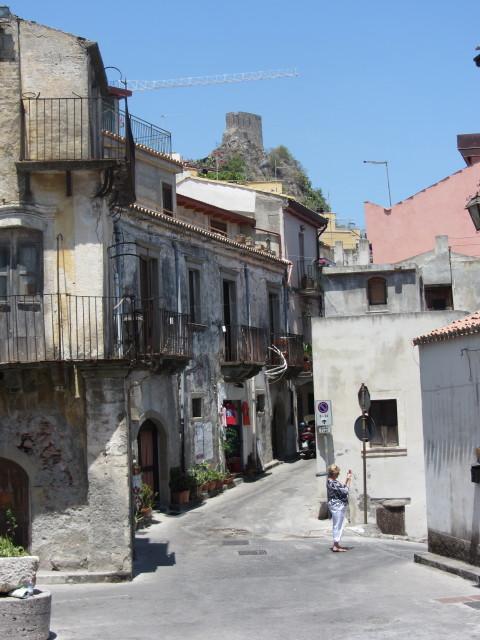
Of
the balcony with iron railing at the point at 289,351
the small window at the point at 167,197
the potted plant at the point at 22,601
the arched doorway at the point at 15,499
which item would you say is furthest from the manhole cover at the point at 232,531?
the balcony with iron railing at the point at 289,351

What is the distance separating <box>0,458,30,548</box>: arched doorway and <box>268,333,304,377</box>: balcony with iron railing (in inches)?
801

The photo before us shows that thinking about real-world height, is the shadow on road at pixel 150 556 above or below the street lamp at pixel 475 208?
below

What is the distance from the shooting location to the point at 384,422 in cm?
2861

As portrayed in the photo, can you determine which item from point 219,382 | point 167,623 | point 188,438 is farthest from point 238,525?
point 167,623

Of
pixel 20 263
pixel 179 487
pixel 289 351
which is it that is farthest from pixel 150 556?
pixel 289 351

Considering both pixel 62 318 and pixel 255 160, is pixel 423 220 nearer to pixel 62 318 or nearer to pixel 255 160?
pixel 62 318

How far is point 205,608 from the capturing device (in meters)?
14.5

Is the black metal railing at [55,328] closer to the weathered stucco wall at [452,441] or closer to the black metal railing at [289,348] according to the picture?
the weathered stucco wall at [452,441]

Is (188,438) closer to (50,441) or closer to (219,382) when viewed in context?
(219,382)

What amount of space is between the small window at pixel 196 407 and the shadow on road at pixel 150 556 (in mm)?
8340

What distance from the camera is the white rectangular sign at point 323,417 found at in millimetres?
28203

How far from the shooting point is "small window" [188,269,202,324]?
31531 mm

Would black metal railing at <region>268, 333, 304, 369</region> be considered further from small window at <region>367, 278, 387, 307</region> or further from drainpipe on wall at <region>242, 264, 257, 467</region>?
small window at <region>367, 278, 387, 307</region>

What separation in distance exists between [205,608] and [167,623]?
1.13 meters
